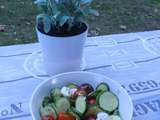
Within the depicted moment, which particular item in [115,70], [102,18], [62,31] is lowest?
[102,18]

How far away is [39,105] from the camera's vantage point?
2.68 feet

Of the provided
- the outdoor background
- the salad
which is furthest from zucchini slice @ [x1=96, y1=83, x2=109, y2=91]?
the outdoor background

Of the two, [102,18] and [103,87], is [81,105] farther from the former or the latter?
[102,18]

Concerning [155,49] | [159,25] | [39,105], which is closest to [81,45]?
[39,105]

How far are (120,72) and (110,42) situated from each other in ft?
0.57

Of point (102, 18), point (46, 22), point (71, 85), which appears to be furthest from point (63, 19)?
point (102, 18)

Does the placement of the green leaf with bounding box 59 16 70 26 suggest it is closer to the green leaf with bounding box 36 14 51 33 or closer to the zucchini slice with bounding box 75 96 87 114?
the green leaf with bounding box 36 14 51 33

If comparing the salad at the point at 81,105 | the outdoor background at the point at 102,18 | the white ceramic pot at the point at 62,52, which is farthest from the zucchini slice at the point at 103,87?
the outdoor background at the point at 102,18

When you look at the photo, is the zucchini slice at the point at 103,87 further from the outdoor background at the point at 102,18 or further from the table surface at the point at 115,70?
Answer: the outdoor background at the point at 102,18

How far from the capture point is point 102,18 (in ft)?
7.82

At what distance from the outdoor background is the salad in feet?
4.21

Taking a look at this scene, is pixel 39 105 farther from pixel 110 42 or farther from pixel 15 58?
pixel 110 42

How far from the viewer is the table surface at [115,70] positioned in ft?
2.89

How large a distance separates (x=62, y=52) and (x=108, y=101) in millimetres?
198
